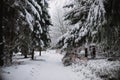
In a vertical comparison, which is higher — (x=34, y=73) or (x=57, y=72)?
(x=34, y=73)

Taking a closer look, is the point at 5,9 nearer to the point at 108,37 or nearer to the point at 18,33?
the point at 18,33

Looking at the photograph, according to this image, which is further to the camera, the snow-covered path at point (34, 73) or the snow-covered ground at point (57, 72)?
the snow-covered ground at point (57, 72)

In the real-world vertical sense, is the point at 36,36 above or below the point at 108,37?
above

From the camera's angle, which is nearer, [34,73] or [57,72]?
[34,73]

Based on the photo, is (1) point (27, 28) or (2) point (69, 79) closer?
(1) point (27, 28)

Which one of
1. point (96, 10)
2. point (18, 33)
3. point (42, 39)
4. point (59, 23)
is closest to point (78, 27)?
point (18, 33)

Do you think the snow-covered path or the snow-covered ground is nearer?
the snow-covered path

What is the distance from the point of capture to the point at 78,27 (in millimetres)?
13203

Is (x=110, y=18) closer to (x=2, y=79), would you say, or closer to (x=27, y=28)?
(x=27, y=28)

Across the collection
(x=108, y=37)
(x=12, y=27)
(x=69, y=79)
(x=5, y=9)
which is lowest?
(x=69, y=79)

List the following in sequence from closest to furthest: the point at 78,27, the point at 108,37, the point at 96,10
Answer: the point at 96,10 < the point at 108,37 < the point at 78,27

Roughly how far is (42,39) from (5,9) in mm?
14009

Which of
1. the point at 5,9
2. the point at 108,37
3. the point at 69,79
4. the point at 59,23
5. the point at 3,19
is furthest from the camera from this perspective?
the point at 59,23

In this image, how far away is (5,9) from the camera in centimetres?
795
